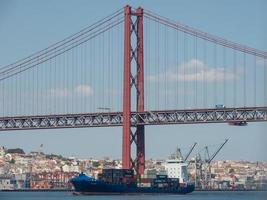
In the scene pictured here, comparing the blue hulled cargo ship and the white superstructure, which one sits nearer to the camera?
the blue hulled cargo ship

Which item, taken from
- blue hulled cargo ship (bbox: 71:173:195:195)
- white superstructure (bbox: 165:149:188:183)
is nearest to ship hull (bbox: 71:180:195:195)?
blue hulled cargo ship (bbox: 71:173:195:195)

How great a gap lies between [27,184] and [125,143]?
72.5m

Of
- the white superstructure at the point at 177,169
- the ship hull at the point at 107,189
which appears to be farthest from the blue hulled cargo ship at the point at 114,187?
the white superstructure at the point at 177,169

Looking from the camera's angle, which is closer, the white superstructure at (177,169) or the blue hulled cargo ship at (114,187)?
the blue hulled cargo ship at (114,187)

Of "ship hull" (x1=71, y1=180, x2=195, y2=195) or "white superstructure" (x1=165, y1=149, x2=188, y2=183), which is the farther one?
"white superstructure" (x1=165, y1=149, x2=188, y2=183)

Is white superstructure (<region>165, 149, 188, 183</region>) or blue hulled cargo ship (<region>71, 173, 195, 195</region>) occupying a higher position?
white superstructure (<region>165, 149, 188, 183</region>)

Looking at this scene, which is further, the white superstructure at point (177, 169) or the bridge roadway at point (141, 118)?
the white superstructure at point (177, 169)

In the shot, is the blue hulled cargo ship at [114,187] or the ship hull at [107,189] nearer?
the blue hulled cargo ship at [114,187]

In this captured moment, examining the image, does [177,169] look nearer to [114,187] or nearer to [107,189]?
[107,189]

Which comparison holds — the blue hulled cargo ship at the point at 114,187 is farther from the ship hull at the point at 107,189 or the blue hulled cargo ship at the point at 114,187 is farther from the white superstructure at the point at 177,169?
the white superstructure at the point at 177,169

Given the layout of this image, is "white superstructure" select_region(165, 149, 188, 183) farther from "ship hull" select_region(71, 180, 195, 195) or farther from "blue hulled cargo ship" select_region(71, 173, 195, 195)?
"ship hull" select_region(71, 180, 195, 195)

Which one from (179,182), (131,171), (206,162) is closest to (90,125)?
(131,171)

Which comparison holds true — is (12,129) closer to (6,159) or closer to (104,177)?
(104,177)

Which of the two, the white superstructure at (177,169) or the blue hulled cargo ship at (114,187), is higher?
the white superstructure at (177,169)
